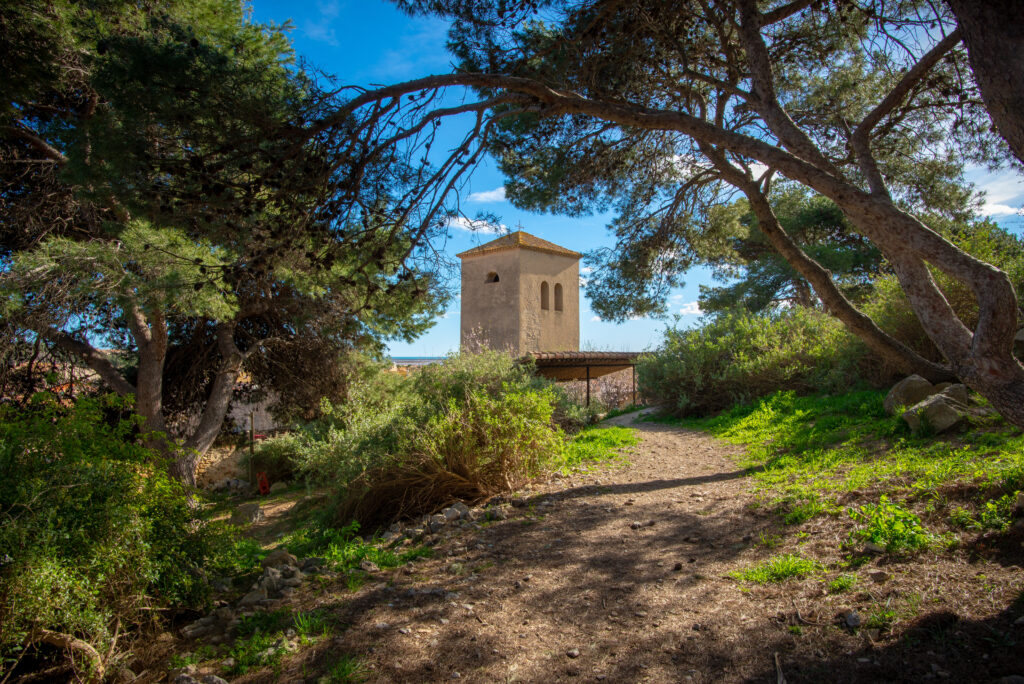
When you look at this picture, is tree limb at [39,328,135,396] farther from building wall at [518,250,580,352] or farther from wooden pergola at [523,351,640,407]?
building wall at [518,250,580,352]

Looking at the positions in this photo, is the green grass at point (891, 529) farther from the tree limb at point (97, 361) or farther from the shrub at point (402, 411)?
the tree limb at point (97, 361)

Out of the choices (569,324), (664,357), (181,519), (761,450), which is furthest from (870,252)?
(181,519)

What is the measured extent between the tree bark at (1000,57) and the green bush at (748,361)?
6792mm

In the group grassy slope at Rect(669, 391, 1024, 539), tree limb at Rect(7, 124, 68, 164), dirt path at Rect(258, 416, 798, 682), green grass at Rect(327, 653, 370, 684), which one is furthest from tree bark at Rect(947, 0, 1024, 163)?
tree limb at Rect(7, 124, 68, 164)

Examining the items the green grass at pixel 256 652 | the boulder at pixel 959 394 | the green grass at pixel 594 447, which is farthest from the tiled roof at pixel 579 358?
the green grass at pixel 256 652

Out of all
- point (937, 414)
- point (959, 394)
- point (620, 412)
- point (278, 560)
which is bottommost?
point (278, 560)

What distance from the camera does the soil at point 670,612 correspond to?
250cm

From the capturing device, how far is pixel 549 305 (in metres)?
24.2

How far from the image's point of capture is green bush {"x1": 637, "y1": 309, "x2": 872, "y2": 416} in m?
9.60

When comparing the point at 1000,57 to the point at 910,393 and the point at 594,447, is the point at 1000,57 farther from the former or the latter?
the point at 594,447

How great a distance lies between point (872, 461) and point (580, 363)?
849 centimetres

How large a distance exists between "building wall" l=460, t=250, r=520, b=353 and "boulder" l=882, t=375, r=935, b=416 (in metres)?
16.4

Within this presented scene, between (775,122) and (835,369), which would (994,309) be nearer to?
(775,122)

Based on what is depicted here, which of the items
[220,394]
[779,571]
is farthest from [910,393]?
[220,394]
